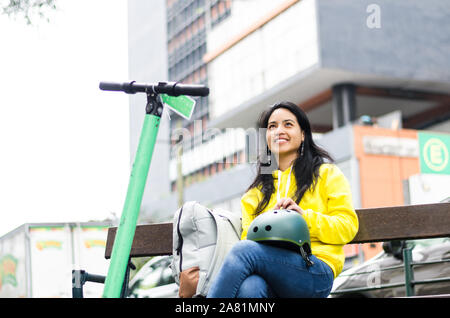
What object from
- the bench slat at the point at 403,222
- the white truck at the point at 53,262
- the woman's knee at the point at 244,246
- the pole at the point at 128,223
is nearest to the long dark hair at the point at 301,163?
the bench slat at the point at 403,222

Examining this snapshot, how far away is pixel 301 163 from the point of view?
3391 millimetres

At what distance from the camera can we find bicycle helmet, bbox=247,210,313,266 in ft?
9.22

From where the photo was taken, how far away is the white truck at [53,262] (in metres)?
5.30

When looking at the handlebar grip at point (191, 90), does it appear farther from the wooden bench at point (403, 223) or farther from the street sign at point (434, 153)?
the street sign at point (434, 153)

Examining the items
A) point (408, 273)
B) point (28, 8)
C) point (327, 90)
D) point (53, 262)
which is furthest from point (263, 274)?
point (327, 90)

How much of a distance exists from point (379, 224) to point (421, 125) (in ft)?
92.1

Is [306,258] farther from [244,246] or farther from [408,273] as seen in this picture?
[408,273]

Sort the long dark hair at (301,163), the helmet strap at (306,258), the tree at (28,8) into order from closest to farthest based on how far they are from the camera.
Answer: the helmet strap at (306,258) → the tree at (28,8) → the long dark hair at (301,163)

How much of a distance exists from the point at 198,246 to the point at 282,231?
52 centimetres

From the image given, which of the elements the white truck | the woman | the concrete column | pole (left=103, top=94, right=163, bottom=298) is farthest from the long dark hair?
the concrete column

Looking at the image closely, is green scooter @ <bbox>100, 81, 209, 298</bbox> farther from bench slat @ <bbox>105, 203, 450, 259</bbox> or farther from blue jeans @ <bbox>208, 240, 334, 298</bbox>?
bench slat @ <bbox>105, 203, 450, 259</bbox>

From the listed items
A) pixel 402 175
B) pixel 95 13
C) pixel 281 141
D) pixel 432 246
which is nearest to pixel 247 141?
pixel 281 141

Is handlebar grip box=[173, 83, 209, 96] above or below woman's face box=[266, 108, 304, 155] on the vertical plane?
below

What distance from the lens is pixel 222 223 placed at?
130 inches
